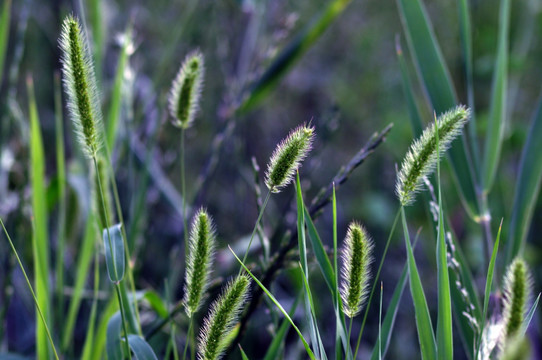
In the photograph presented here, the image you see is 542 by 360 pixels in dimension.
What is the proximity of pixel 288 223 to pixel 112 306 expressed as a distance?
0.39 m

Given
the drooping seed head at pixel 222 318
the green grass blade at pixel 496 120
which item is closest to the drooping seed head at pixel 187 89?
the drooping seed head at pixel 222 318

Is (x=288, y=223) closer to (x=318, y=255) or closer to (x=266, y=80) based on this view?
(x=266, y=80)

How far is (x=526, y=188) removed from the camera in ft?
2.66

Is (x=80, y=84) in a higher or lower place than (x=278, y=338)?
higher

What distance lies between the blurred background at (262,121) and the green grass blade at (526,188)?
1.22 ft

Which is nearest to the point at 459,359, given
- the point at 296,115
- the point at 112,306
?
the point at 296,115

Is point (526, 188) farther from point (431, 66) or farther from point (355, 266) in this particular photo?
point (355, 266)

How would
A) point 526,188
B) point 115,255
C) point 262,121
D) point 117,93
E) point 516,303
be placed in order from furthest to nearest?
point 262,121
point 117,93
point 526,188
point 115,255
point 516,303

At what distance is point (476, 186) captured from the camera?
0.86m

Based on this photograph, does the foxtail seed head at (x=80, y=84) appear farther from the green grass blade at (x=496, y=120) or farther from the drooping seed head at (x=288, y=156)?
the green grass blade at (x=496, y=120)

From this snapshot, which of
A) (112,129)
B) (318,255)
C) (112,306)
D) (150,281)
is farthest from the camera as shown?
(150,281)

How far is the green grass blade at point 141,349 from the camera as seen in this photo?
59 cm

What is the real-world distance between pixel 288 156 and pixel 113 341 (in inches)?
12.8

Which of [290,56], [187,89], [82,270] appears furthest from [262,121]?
[187,89]
